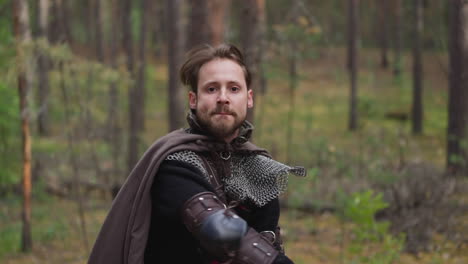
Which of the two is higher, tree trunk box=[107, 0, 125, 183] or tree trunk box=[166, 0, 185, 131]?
tree trunk box=[166, 0, 185, 131]

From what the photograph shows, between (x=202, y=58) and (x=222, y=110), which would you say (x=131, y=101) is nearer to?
(x=202, y=58)

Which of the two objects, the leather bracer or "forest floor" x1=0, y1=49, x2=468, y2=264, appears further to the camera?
"forest floor" x1=0, y1=49, x2=468, y2=264

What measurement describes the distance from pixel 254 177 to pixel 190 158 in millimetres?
335

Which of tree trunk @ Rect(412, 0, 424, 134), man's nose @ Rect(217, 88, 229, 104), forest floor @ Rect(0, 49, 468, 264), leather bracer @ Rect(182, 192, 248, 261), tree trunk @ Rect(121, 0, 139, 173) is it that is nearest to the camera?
leather bracer @ Rect(182, 192, 248, 261)

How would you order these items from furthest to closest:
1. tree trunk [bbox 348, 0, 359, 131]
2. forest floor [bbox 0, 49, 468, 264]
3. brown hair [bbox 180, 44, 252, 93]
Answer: tree trunk [bbox 348, 0, 359, 131] < forest floor [bbox 0, 49, 468, 264] < brown hair [bbox 180, 44, 252, 93]

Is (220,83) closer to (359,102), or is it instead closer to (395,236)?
(395,236)

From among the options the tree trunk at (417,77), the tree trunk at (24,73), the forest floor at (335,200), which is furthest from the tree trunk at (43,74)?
the tree trunk at (417,77)

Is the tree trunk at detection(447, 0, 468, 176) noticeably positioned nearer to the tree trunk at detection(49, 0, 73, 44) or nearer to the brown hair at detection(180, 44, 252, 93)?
the brown hair at detection(180, 44, 252, 93)

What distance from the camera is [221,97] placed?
82.7 inches

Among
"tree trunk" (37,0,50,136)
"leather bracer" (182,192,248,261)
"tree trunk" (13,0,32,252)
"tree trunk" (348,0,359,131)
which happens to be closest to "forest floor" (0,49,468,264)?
"tree trunk" (348,0,359,131)

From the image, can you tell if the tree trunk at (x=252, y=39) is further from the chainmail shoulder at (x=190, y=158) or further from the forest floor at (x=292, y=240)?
the chainmail shoulder at (x=190, y=158)

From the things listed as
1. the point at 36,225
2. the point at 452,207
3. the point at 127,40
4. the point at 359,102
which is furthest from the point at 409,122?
the point at 36,225

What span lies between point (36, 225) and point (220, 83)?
33.7 feet

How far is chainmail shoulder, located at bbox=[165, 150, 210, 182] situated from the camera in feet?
6.73
